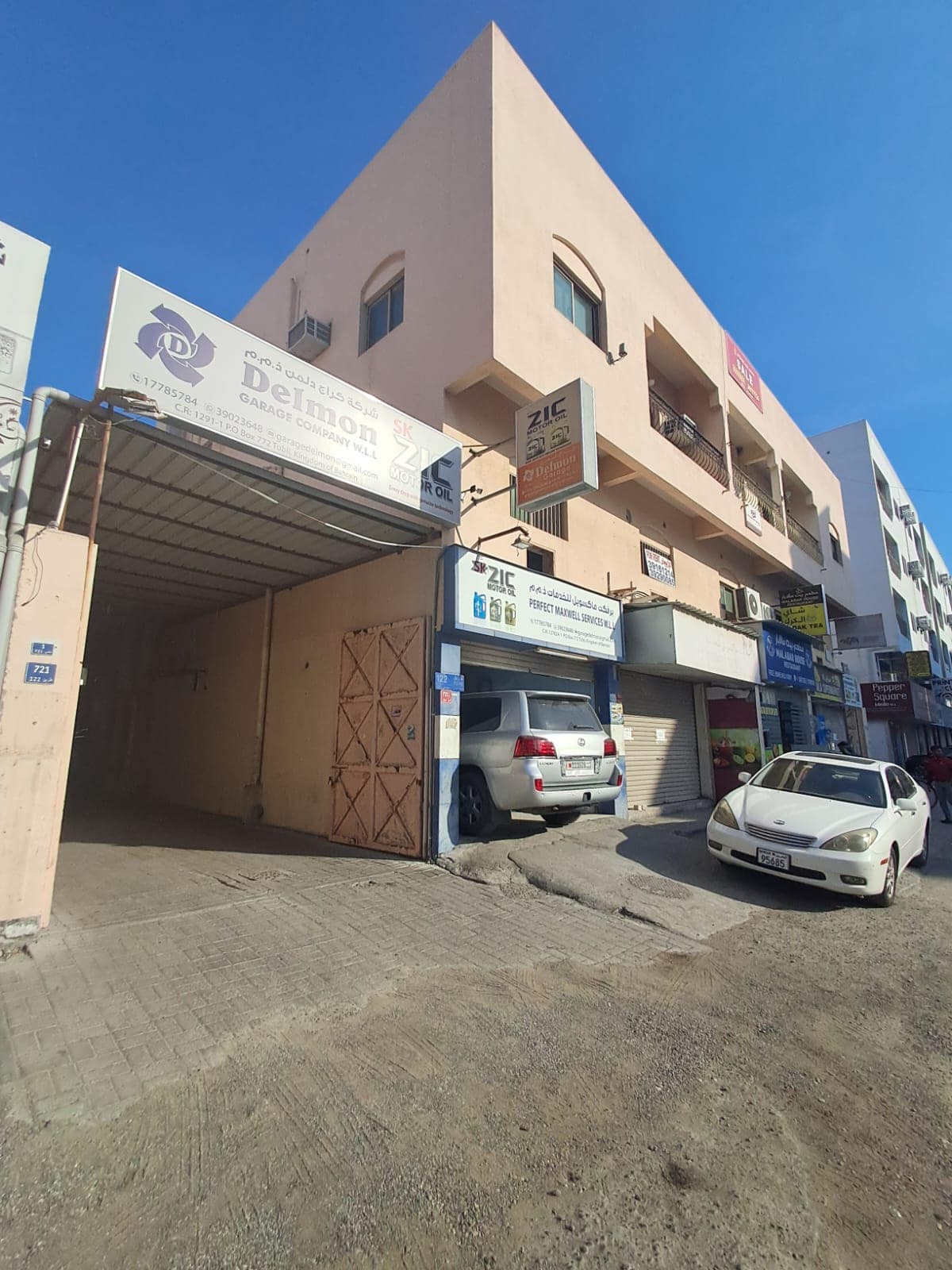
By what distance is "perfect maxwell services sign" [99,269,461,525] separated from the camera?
19.4ft

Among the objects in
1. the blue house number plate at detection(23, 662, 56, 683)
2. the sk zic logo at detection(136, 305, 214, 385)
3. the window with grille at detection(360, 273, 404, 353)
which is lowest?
the blue house number plate at detection(23, 662, 56, 683)

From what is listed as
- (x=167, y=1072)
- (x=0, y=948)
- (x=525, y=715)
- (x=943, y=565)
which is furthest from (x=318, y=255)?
(x=943, y=565)

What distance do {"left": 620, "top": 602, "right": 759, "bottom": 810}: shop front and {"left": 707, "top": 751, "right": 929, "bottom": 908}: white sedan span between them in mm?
3726

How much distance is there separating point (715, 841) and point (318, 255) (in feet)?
52.2

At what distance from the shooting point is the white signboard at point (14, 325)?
498 centimetres

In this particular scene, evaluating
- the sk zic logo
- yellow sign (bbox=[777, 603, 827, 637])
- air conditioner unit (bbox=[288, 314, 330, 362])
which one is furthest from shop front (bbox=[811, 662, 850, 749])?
the sk zic logo

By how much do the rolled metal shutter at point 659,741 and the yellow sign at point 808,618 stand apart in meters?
8.45

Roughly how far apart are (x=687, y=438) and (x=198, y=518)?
1294 cm

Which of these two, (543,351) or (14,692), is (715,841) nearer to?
(14,692)

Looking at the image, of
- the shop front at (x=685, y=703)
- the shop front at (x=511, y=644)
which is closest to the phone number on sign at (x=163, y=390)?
the shop front at (x=511, y=644)

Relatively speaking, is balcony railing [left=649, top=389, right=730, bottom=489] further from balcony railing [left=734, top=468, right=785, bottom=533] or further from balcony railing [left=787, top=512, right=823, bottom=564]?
balcony railing [left=787, top=512, right=823, bottom=564]

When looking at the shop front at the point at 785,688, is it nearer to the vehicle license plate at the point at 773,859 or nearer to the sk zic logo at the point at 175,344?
the vehicle license plate at the point at 773,859

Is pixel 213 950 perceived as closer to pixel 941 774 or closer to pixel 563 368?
pixel 563 368

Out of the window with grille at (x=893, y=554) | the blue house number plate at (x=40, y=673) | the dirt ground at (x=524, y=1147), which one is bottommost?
the dirt ground at (x=524, y=1147)
